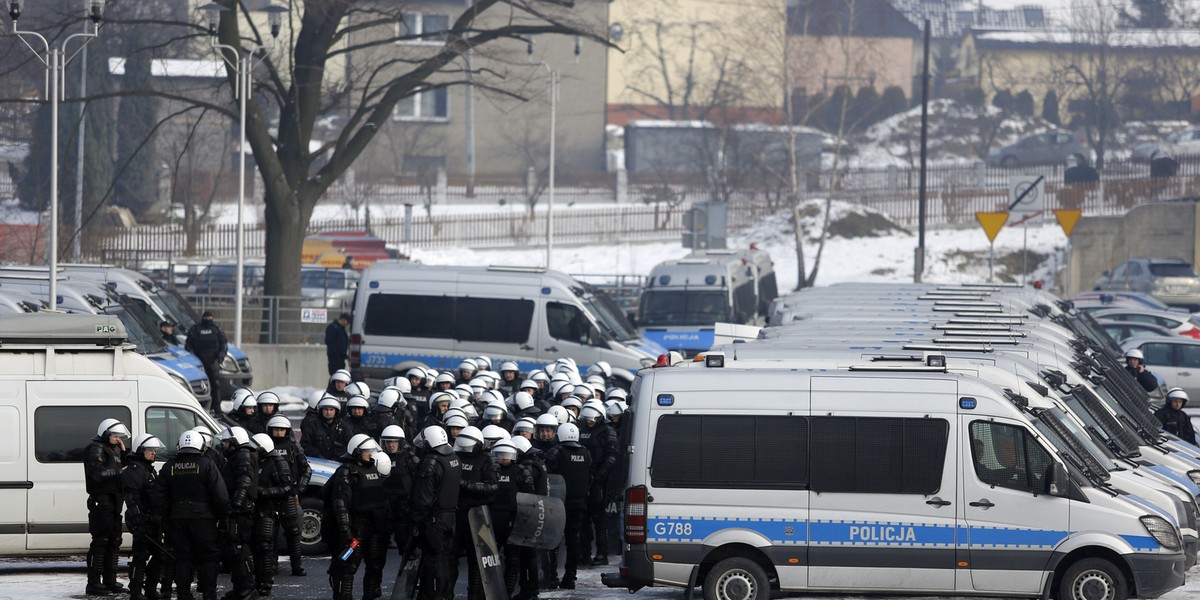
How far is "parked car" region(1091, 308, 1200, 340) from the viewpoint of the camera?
2945 centimetres

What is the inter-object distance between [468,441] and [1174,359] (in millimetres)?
17599

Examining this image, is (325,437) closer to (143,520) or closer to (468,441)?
(143,520)

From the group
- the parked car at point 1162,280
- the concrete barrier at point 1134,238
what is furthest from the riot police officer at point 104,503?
the concrete barrier at point 1134,238

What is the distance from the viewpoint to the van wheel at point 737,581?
1120 centimetres

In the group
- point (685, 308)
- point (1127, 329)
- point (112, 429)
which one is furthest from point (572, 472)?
point (1127, 329)

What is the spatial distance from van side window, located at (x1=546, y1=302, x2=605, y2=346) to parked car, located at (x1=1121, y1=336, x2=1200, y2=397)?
8916 mm

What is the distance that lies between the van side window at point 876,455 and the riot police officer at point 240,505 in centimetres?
428

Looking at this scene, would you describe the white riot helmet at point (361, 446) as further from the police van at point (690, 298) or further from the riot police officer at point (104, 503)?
the police van at point (690, 298)

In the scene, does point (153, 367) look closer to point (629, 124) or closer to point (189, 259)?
point (189, 259)

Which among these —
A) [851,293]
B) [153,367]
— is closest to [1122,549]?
[153,367]

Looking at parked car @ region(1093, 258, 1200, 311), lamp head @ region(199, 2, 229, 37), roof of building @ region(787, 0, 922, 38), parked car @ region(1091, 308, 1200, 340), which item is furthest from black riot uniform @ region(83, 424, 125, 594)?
roof of building @ region(787, 0, 922, 38)

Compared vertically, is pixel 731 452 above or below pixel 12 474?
above

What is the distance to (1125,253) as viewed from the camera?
48344 mm

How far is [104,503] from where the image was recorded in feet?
39.3
